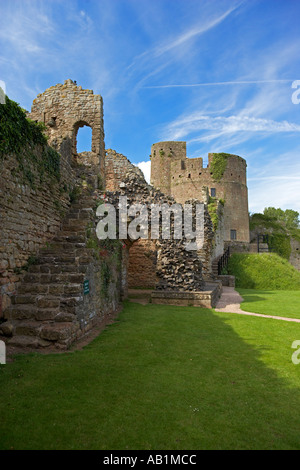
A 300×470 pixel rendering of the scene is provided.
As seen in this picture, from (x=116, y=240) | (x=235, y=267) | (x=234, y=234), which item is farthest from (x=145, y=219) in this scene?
(x=234, y=234)

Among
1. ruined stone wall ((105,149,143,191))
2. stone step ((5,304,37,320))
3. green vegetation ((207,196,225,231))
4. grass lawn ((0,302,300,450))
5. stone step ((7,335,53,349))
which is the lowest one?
grass lawn ((0,302,300,450))

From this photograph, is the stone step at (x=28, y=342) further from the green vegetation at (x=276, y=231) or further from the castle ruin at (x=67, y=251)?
the green vegetation at (x=276, y=231)

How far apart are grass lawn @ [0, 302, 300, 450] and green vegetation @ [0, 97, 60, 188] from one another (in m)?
4.22

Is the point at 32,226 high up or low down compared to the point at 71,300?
up

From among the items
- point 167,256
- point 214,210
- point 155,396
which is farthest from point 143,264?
point 155,396

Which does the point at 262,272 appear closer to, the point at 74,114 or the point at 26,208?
the point at 74,114

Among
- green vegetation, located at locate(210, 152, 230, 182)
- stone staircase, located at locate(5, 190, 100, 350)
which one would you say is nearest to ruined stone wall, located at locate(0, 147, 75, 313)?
stone staircase, located at locate(5, 190, 100, 350)

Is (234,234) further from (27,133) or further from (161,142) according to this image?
(27,133)

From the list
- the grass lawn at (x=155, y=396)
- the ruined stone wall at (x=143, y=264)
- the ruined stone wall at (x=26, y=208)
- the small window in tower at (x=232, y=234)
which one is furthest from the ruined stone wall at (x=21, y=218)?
the small window in tower at (x=232, y=234)

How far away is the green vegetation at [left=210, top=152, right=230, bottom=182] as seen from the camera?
124 feet

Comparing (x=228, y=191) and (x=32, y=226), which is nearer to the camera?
(x=32, y=226)

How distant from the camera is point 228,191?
37969mm

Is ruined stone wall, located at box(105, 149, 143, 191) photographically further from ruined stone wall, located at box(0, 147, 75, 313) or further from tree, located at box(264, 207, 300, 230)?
tree, located at box(264, 207, 300, 230)

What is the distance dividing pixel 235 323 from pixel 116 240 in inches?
179
